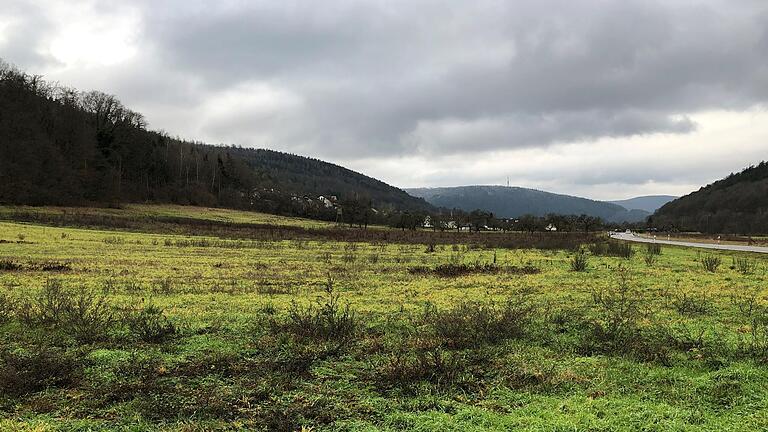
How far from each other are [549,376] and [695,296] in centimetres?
946

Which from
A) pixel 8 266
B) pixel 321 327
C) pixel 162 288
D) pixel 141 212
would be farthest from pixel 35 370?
pixel 141 212

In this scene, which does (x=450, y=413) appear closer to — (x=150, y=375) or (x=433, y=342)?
(x=433, y=342)

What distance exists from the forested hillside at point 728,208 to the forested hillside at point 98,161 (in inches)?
3435

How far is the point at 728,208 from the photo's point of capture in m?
134

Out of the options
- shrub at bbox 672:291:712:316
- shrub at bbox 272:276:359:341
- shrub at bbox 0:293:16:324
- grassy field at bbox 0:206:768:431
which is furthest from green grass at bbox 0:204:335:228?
shrub at bbox 672:291:712:316

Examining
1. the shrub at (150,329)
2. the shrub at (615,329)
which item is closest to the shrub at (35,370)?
the shrub at (150,329)

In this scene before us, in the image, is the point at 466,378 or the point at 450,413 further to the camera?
the point at 466,378

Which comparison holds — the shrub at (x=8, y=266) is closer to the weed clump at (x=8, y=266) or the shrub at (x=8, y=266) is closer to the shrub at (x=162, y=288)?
the weed clump at (x=8, y=266)

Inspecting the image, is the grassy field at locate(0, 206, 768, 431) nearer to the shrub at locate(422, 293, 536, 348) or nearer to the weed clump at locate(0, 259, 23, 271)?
the shrub at locate(422, 293, 536, 348)

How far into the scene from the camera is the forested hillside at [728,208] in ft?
370

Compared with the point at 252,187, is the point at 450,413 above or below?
below

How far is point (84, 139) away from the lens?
3177 inches

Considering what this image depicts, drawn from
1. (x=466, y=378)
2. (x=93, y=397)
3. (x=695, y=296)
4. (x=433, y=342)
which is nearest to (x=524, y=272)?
(x=695, y=296)

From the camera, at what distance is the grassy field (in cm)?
589
